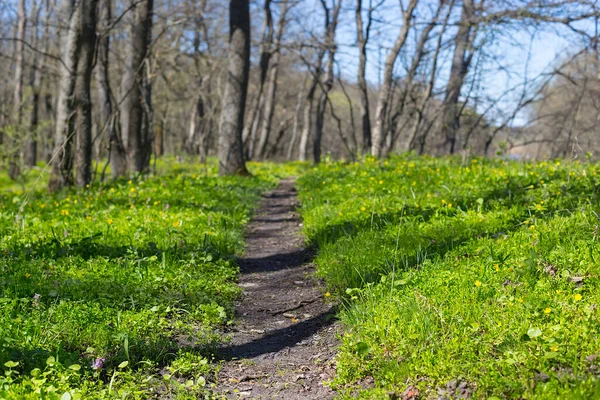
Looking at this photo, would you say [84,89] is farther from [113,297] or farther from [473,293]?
[473,293]

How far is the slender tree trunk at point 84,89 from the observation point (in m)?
10.8

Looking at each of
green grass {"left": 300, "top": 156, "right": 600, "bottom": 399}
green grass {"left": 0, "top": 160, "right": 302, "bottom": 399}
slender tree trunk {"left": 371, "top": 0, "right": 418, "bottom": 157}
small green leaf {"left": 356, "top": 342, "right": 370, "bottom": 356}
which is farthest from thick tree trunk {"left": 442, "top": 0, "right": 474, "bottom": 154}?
small green leaf {"left": 356, "top": 342, "right": 370, "bottom": 356}

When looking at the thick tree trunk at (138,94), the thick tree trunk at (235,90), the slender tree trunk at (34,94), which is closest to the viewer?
the thick tree trunk at (235,90)

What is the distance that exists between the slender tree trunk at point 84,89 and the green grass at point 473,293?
634 cm

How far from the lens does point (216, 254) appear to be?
6086 mm

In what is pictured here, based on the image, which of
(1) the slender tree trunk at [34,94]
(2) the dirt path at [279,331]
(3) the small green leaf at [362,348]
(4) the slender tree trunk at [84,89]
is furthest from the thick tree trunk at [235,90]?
(1) the slender tree trunk at [34,94]

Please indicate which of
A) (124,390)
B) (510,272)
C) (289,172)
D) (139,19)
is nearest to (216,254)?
(124,390)

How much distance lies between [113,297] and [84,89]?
7849 mm

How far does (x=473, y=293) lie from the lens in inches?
158

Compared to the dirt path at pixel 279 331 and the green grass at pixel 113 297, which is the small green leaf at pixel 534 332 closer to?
the dirt path at pixel 279 331

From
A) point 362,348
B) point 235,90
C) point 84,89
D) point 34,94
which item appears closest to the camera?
point 362,348

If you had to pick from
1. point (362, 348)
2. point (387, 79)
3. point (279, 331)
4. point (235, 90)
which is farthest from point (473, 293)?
point (387, 79)

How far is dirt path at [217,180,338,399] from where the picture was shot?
3664 mm

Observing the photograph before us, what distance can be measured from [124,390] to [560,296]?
2.95m
